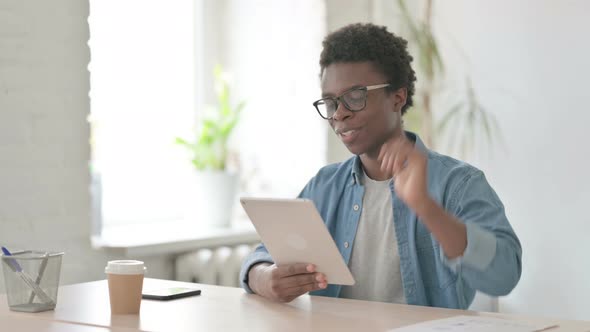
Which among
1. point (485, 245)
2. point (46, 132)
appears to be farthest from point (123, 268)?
point (46, 132)

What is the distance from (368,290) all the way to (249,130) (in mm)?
1964

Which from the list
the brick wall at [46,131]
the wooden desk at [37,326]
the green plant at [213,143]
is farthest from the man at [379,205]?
the green plant at [213,143]

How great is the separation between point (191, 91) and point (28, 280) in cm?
219

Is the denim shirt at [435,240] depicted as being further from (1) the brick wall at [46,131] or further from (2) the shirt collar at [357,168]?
(1) the brick wall at [46,131]

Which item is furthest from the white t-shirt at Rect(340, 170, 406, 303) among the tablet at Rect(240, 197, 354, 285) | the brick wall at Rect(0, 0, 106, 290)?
the brick wall at Rect(0, 0, 106, 290)

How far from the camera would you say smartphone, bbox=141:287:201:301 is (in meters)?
1.92

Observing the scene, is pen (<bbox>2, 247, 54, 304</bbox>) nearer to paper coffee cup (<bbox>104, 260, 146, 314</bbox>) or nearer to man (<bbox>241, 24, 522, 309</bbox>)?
paper coffee cup (<bbox>104, 260, 146, 314</bbox>)

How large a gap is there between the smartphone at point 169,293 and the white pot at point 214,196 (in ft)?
4.86

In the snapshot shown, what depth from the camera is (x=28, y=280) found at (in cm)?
179

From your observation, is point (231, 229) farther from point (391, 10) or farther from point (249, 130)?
point (391, 10)

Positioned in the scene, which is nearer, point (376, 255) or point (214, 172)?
point (376, 255)

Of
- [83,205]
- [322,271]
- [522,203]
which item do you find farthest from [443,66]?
[322,271]

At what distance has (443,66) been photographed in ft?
11.8

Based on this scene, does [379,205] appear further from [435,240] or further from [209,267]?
[209,267]
